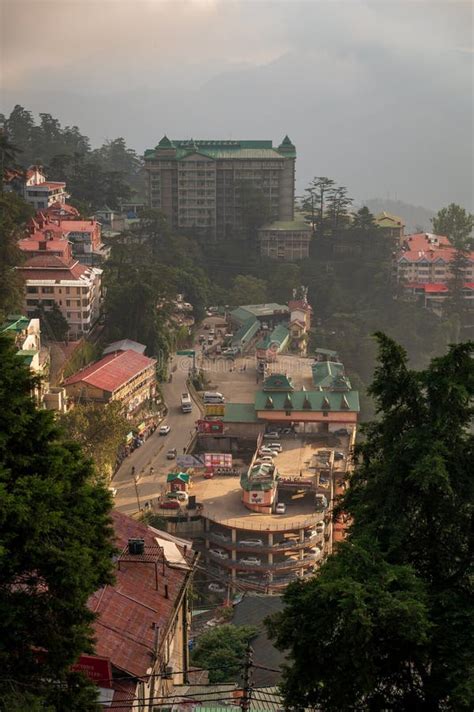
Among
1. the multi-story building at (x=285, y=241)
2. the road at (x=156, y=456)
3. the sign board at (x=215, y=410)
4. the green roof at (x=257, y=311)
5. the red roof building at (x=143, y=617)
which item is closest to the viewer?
the red roof building at (x=143, y=617)

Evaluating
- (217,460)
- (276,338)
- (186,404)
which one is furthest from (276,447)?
(276,338)

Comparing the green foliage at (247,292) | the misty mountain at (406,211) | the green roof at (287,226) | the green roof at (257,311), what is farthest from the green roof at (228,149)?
the misty mountain at (406,211)

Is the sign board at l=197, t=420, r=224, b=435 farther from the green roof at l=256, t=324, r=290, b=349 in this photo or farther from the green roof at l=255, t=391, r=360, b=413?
the green roof at l=256, t=324, r=290, b=349

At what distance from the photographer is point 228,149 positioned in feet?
152

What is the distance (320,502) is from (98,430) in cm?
556

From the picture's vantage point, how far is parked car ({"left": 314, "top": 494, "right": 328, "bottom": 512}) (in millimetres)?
22734

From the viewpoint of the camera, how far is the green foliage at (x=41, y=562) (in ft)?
24.7

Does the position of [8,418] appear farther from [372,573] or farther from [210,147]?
[210,147]

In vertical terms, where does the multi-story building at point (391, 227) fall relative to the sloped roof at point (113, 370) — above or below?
above

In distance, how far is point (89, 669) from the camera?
894cm

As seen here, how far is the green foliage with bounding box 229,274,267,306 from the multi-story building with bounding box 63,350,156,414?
38.0 feet

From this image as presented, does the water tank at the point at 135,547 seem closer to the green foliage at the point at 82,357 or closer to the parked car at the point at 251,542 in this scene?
the parked car at the point at 251,542

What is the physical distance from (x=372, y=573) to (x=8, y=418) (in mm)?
3284

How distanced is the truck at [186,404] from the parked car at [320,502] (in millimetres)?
8143
